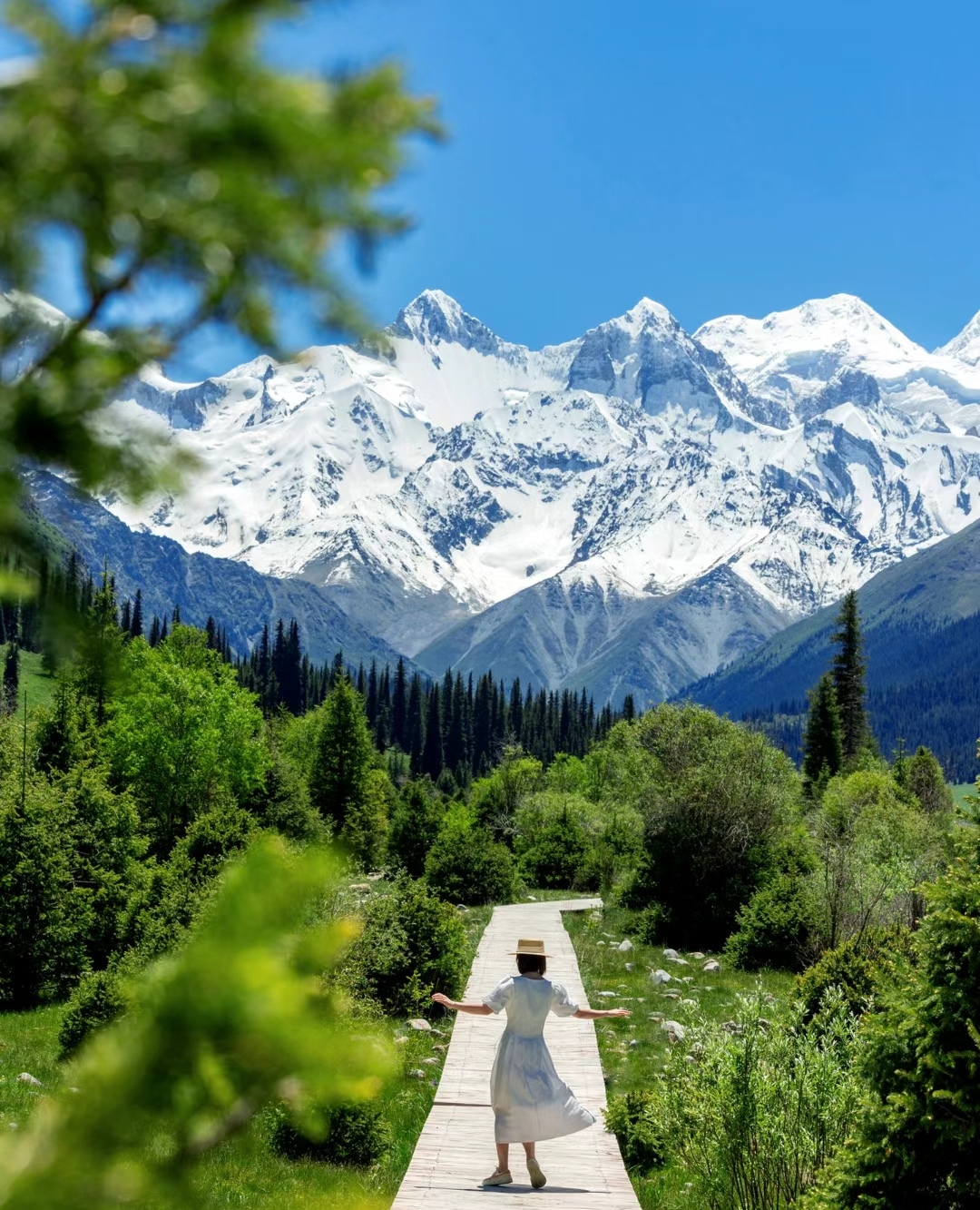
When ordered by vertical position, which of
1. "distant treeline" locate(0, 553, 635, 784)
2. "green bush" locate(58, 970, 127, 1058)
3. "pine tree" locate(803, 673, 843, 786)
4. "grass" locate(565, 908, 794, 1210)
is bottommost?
"grass" locate(565, 908, 794, 1210)

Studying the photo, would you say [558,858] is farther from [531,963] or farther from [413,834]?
[531,963]

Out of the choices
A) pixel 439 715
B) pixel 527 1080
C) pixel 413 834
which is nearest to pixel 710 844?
pixel 413 834

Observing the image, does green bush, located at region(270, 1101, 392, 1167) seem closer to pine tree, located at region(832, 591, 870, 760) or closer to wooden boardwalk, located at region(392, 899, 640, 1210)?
wooden boardwalk, located at region(392, 899, 640, 1210)

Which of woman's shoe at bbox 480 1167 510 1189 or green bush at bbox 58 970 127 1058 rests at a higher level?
green bush at bbox 58 970 127 1058

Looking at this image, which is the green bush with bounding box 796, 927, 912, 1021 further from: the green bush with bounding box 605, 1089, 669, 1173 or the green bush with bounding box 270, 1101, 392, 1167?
the green bush with bounding box 270, 1101, 392, 1167

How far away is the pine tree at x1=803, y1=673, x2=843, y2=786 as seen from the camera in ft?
239

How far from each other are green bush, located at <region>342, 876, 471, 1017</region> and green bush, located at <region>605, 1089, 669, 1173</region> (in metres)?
7.14

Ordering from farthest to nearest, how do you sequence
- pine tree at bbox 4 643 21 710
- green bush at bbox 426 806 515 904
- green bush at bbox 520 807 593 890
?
1. pine tree at bbox 4 643 21 710
2. green bush at bbox 520 807 593 890
3. green bush at bbox 426 806 515 904

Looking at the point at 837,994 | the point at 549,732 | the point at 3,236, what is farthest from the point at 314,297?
the point at 549,732

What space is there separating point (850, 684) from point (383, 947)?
64715 millimetres

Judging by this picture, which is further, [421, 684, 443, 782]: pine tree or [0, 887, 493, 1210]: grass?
[421, 684, 443, 782]: pine tree

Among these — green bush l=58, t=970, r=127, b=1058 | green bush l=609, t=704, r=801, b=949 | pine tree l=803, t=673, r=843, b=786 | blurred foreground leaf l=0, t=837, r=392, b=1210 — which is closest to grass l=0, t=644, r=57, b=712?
pine tree l=803, t=673, r=843, b=786

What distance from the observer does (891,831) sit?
1474 inches

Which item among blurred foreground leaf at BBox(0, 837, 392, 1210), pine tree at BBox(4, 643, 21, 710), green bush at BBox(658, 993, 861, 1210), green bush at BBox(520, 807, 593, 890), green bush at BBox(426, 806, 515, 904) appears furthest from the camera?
pine tree at BBox(4, 643, 21, 710)
